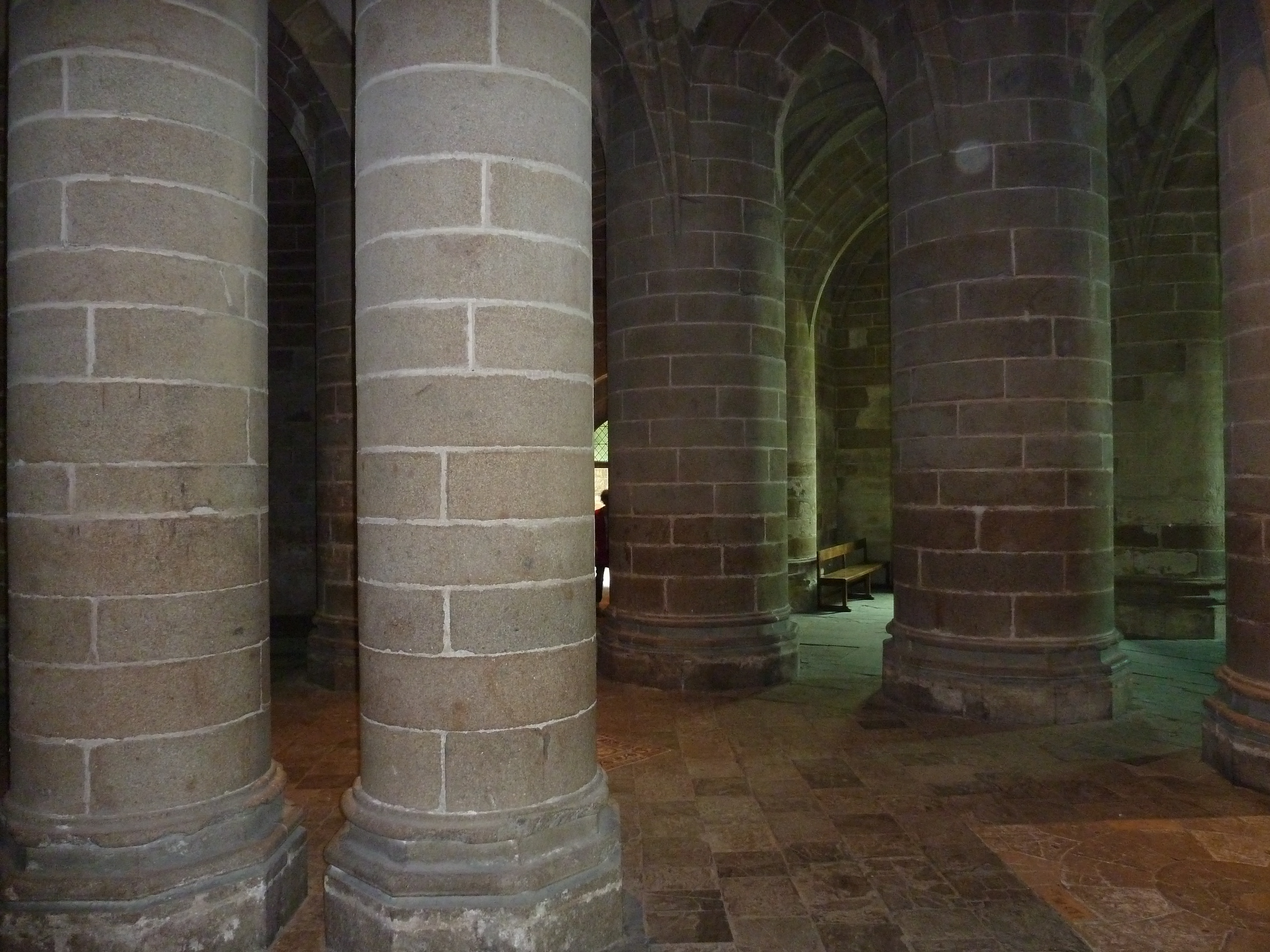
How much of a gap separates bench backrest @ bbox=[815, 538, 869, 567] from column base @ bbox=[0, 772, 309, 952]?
9.62 metres

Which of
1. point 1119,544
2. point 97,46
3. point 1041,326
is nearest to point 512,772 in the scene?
point 97,46

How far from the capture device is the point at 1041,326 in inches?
254

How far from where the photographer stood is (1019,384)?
6453mm

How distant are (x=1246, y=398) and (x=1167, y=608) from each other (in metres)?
5.37

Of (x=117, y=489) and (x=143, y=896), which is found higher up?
(x=117, y=489)

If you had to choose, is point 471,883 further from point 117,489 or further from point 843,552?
point 843,552

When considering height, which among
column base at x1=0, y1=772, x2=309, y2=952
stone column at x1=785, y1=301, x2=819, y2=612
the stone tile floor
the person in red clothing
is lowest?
the stone tile floor

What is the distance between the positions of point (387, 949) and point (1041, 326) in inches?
218

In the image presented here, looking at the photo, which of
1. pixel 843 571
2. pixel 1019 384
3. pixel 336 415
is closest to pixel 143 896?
pixel 336 415

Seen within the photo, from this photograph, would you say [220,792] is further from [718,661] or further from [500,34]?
[718,661]

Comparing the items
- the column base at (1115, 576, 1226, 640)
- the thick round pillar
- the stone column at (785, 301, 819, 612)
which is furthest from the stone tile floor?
the stone column at (785, 301, 819, 612)

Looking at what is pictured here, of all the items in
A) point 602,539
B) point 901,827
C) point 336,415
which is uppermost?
point 336,415

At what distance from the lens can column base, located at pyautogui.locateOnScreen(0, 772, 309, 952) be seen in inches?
127

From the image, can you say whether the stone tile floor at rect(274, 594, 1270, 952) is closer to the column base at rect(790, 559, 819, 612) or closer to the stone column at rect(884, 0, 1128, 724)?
the stone column at rect(884, 0, 1128, 724)
